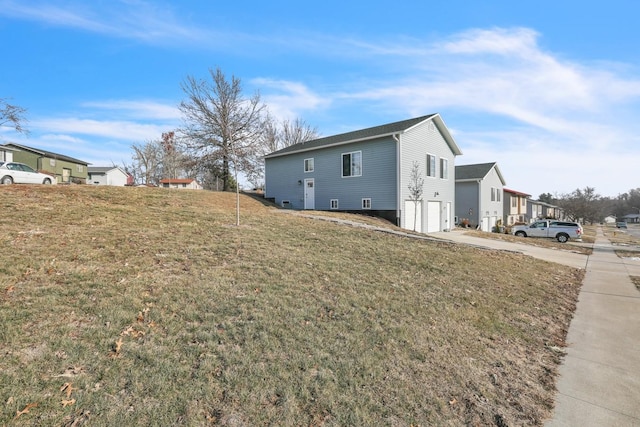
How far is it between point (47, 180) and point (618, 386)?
73.7 feet

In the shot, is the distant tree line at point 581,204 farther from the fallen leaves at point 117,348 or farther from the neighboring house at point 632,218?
the fallen leaves at point 117,348

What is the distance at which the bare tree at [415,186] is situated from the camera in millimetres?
17625

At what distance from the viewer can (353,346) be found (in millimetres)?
3633

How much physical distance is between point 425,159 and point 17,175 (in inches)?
841

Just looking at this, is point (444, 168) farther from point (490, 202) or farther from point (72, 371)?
point (72, 371)

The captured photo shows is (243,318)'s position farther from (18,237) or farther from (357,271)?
(18,237)

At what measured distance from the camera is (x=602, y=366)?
3.87 m

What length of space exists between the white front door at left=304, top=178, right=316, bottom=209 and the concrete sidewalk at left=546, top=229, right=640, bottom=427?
50.9ft

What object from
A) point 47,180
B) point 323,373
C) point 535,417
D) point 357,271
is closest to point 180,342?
point 323,373

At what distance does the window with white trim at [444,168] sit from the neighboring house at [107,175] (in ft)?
143

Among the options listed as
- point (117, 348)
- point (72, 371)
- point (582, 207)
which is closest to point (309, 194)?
point (117, 348)

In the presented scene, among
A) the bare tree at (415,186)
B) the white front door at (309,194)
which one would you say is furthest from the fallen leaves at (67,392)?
the white front door at (309,194)

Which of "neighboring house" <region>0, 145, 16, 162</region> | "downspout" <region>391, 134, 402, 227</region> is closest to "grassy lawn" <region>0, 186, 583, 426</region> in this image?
"downspout" <region>391, 134, 402, 227</region>

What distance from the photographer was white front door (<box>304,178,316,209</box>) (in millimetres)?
21094
